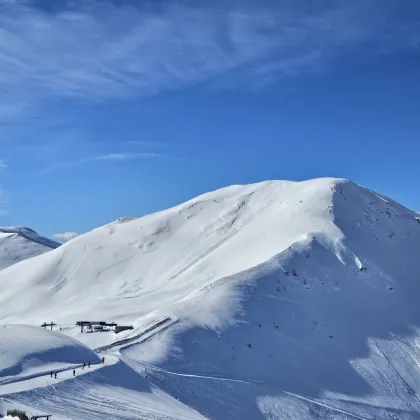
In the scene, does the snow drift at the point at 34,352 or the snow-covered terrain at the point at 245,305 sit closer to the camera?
the snow drift at the point at 34,352

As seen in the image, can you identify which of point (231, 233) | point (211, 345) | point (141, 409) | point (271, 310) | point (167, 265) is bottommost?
point (141, 409)

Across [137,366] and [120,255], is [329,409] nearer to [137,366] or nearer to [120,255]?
[137,366]

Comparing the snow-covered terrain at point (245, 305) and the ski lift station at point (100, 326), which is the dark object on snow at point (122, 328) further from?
the snow-covered terrain at point (245, 305)

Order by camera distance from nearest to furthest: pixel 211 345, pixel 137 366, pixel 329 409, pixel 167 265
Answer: pixel 137 366 → pixel 329 409 → pixel 211 345 → pixel 167 265

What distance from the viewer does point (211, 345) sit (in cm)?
4809

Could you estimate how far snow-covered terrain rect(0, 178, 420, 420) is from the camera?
41156mm

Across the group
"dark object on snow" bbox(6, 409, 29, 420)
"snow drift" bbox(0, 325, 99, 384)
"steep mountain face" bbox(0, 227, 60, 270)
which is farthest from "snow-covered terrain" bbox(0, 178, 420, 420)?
"steep mountain face" bbox(0, 227, 60, 270)

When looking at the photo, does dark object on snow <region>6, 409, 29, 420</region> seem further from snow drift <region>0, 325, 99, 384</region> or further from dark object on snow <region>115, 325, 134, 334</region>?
dark object on snow <region>115, 325, 134, 334</region>

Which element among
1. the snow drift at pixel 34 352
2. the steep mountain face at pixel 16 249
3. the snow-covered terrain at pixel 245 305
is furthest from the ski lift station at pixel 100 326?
the steep mountain face at pixel 16 249

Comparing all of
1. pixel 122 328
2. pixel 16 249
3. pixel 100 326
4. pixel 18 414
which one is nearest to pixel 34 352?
pixel 18 414

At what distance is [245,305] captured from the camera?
54.3 meters

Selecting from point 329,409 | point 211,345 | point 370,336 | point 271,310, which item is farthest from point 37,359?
point 370,336

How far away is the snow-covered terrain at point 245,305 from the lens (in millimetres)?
41156

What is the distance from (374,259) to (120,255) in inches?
1194
